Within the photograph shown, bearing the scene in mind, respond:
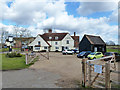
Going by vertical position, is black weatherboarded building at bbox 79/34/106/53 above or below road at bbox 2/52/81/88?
above

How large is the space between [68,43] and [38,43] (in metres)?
13.3

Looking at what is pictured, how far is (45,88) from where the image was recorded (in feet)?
20.5

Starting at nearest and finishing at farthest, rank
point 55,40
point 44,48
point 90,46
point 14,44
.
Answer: point 90,46
point 44,48
point 55,40
point 14,44

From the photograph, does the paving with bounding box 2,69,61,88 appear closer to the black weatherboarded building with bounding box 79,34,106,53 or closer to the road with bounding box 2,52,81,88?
the road with bounding box 2,52,81,88

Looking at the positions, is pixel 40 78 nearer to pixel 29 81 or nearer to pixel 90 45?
pixel 29 81

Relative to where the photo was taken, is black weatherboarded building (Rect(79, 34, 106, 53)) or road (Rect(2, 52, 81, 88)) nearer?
road (Rect(2, 52, 81, 88))

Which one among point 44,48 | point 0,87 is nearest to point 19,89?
point 0,87

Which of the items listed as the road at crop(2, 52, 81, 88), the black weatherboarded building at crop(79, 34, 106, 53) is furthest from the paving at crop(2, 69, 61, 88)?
the black weatherboarded building at crop(79, 34, 106, 53)

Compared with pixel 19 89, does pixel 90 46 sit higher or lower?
higher

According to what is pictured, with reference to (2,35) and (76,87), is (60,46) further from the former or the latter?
(76,87)

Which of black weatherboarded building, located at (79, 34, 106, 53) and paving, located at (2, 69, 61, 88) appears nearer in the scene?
paving, located at (2, 69, 61, 88)

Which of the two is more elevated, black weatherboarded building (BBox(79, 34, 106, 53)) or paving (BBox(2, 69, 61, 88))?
black weatherboarded building (BBox(79, 34, 106, 53))

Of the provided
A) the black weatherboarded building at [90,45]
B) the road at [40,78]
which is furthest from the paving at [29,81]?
the black weatherboarded building at [90,45]

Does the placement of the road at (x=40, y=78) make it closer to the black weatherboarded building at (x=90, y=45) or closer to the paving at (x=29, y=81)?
the paving at (x=29, y=81)
